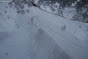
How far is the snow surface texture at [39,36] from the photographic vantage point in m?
1.70

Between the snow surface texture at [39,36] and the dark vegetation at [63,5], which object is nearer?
the snow surface texture at [39,36]

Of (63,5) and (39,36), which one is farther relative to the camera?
(63,5)

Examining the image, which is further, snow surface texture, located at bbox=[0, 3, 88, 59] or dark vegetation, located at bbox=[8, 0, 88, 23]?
dark vegetation, located at bbox=[8, 0, 88, 23]

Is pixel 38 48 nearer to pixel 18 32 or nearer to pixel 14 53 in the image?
pixel 14 53

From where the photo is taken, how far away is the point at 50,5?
2.61 m

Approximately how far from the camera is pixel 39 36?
2006mm

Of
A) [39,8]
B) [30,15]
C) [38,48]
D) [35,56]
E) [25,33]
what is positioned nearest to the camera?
[35,56]

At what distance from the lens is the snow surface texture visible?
1.70 m

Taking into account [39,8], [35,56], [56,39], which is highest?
[39,8]

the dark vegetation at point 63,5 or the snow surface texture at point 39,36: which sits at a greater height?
the dark vegetation at point 63,5

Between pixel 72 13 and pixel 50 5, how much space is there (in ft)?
2.23

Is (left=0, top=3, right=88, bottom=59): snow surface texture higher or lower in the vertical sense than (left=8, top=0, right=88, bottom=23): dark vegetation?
lower

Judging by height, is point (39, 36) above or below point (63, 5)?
below

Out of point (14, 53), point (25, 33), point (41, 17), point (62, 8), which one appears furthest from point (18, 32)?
point (62, 8)
